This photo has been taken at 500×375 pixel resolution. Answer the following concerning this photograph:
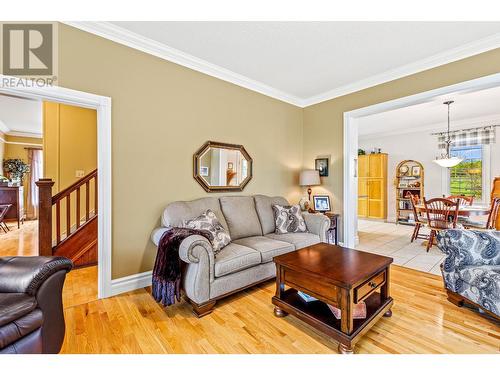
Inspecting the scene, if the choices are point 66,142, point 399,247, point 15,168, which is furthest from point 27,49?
point 15,168

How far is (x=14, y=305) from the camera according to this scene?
117cm

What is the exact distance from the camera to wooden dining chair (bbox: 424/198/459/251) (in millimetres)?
3635

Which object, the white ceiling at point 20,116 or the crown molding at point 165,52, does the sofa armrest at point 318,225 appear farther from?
the white ceiling at point 20,116

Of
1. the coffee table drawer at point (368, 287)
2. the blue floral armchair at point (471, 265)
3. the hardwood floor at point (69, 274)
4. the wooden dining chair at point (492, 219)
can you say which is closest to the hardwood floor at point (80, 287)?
the hardwood floor at point (69, 274)

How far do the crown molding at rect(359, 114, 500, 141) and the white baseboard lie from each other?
6775 mm

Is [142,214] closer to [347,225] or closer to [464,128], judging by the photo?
[347,225]

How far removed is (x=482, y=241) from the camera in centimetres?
205

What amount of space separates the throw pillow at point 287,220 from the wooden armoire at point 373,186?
4577mm

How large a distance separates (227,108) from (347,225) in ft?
8.30

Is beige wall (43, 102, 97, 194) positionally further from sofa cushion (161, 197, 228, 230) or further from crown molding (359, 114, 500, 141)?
crown molding (359, 114, 500, 141)

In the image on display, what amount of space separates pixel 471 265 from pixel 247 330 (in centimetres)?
200

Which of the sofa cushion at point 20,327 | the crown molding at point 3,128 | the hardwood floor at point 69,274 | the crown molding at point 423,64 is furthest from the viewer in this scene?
the crown molding at point 3,128

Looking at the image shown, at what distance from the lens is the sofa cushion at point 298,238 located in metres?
2.73
